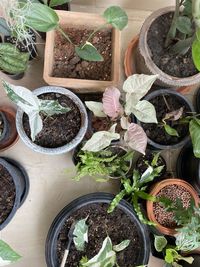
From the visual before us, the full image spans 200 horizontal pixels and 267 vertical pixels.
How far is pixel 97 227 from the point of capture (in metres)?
1.20

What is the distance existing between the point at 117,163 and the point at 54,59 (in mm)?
396

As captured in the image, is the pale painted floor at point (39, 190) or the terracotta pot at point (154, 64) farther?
the pale painted floor at point (39, 190)

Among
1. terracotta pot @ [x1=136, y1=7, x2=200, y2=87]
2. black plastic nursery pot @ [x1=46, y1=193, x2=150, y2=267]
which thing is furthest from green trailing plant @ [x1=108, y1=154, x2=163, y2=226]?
terracotta pot @ [x1=136, y1=7, x2=200, y2=87]

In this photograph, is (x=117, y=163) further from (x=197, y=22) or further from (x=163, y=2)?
(x=163, y=2)

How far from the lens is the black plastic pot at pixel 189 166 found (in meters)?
1.25

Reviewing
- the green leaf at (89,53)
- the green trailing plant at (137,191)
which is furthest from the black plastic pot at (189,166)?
the green leaf at (89,53)

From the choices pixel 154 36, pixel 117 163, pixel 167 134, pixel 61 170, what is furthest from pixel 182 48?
A: pixel 61 170

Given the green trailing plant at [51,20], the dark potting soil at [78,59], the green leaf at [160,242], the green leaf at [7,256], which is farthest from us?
the dark potting soil at [78,59]

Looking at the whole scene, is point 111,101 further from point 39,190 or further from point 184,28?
point 39,190

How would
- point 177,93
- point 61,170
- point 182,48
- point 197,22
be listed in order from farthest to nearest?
point 61,170, point 177,93, point 182,48, point 197,22

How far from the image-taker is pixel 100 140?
1052mm

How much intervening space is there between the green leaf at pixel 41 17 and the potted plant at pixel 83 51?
3.4 inches

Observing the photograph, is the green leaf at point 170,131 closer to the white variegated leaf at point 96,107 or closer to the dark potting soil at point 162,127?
the dark potting soil at point 162,127

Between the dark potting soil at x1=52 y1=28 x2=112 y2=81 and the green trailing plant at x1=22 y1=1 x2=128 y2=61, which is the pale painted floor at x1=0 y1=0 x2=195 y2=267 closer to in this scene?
the dark potting soil at x1=52 y1=28 x2=112 y2=81
